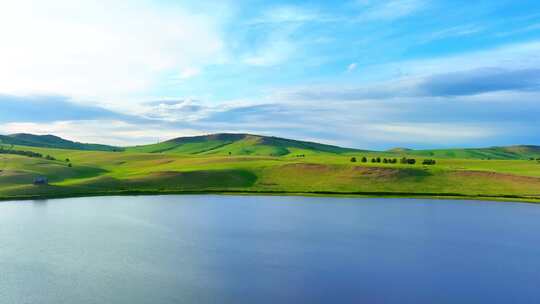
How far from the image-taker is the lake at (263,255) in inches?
1467

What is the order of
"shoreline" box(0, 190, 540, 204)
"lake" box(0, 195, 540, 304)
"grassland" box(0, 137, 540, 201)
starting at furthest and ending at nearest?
1. "grassland" box(0, 137, 540, 201)
2. "shoreline" box(0, 190, 540, 204)
3. "lake" box(0, 195, 540, 304)

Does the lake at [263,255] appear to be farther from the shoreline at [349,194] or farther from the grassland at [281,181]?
the grassland at [281,181]

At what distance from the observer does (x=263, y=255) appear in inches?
1966

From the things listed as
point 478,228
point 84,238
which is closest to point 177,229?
point 84,238

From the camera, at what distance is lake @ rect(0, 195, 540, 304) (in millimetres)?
37250

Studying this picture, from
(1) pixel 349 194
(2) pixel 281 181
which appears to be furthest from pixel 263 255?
(2) pixel 281 181

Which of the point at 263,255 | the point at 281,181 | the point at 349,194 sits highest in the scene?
the point at 281,181

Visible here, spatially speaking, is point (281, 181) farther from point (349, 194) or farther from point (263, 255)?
point (263, 255)

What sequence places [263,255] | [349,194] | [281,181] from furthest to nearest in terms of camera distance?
[281,181] → [349,194] → [263,255]

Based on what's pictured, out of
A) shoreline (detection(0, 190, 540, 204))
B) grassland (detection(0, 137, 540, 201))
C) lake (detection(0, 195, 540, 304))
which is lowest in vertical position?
lake (detection(0, 195, 540, 304))

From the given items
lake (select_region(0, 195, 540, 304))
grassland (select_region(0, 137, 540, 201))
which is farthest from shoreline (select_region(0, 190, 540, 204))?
lake (select_region(0, 195, 540, 304))

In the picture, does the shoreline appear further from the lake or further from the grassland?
the lake

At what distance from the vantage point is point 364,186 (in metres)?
122

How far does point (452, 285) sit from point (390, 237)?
2113 cm
